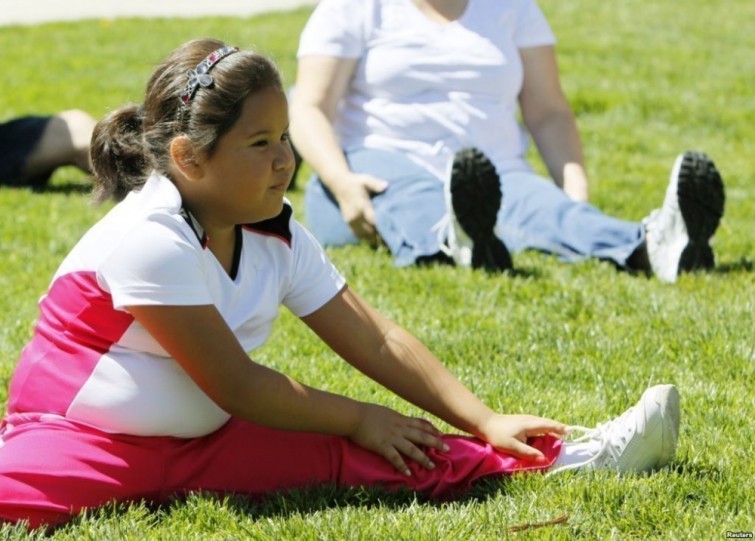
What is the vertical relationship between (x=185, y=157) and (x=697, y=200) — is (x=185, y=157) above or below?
above

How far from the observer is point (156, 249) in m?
2.67

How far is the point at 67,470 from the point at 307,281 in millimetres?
691

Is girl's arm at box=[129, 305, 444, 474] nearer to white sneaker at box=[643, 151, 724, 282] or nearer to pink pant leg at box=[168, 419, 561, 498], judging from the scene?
pink pant leg at box=[168, 419, 561, 498]

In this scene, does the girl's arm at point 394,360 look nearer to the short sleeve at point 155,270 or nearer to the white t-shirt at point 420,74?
the short sleeve at point 155,270

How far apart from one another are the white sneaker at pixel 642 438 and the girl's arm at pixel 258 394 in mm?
345

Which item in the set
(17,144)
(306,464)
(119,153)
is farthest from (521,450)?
(17,144)

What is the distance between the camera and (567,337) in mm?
4168

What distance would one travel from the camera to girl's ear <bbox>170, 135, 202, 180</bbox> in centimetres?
276

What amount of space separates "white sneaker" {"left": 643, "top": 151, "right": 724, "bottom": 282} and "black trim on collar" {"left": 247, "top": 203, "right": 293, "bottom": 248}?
221cm

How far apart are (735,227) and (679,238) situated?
1.14 metres

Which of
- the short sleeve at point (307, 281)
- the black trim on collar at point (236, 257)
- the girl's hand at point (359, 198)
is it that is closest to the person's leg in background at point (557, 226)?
the girl's hand at point (359, 198)

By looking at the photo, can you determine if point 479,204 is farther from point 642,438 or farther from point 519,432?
point 642,438

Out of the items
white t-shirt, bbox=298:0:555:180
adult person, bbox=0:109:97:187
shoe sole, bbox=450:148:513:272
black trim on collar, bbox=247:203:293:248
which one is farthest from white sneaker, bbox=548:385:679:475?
adult person, bbox=0:109:97:187

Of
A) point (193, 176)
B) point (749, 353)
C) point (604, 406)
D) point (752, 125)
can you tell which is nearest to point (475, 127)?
point (749, 353)
